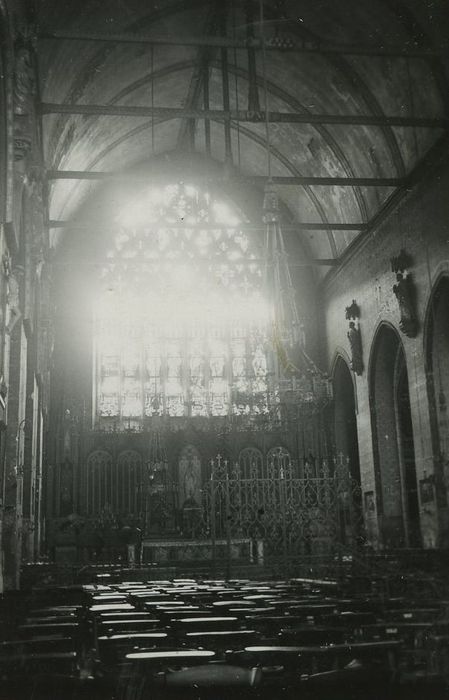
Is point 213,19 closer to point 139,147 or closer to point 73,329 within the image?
point 139,147

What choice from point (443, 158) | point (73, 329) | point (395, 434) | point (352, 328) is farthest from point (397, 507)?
point (73, 329)

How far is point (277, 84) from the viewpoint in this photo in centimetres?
2066

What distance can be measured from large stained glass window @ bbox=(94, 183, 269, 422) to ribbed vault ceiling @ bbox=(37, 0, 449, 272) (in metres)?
1.76

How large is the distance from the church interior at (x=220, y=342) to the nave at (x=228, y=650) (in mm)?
20

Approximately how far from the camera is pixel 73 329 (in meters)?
23.8

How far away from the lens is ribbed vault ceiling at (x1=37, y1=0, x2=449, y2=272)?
1547cm

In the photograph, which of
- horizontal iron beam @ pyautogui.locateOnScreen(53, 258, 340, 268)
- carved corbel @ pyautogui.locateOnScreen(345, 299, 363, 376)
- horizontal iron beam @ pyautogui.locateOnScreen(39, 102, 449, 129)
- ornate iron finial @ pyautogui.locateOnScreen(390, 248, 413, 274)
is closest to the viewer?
horizontal iron beam @ pyautogui.locateOnScreen(39, 102, 449, 129)

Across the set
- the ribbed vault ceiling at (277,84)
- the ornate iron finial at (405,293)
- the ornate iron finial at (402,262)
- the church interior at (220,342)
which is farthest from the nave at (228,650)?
the ornate iron finial at (402,262)

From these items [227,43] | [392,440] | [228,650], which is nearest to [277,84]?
[227,43]

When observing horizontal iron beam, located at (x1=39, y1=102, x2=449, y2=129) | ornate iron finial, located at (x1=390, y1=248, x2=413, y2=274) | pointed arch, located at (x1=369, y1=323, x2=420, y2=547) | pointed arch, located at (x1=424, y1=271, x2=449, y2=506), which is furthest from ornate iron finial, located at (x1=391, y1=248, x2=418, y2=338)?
horizontal iron beam, located at (x1=39, y1=102, x2=449, y2=129)

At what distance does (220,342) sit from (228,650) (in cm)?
2108

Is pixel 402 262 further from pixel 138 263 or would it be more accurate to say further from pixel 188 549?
pixel 138 263

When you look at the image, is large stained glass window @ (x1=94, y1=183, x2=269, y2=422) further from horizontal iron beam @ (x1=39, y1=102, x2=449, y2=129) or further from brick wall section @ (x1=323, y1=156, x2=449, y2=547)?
horizontal iron beam @ (x1=39, y1=102, x2=449, y2=129)

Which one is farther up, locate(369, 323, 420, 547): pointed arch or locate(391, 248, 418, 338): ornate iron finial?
locate(391, 248, 418, 338): ornate iron finial
